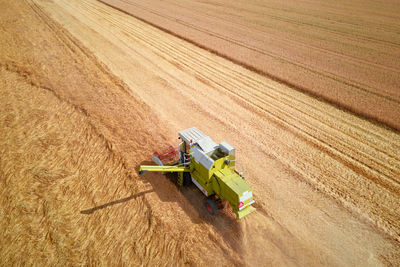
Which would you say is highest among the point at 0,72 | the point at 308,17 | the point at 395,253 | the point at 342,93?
the point at 308,17

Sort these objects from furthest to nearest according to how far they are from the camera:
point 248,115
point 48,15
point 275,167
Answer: point 48,15
point 248,115
point 275,167

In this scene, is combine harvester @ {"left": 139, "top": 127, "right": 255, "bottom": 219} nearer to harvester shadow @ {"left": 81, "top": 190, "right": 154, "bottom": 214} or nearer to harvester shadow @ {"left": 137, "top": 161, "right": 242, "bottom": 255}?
harvester shadow @ {"left": 137, "top": 161, "right": 242, "bottom": 255}

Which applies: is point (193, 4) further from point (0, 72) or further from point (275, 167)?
point (275, 167)

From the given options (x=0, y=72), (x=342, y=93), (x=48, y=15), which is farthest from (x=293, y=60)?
(x=48, y=15)

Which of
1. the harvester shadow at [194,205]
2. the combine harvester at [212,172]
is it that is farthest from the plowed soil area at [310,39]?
the harvester shadow at [194,205]

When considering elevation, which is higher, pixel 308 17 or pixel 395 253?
pixel 308 17

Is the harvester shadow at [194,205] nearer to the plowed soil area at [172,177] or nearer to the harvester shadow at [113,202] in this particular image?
the plowed soil area at [172,177]
